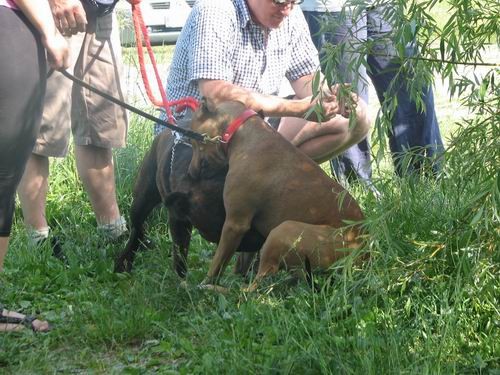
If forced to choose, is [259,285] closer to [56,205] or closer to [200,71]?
[200,71]

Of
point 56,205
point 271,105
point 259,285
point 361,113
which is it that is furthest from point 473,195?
point 56,205

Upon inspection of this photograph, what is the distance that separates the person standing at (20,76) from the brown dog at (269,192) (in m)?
0.96

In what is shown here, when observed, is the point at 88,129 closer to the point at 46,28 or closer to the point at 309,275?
the point at 46,28

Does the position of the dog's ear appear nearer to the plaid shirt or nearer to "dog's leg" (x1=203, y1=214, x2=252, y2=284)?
the plaid shirt

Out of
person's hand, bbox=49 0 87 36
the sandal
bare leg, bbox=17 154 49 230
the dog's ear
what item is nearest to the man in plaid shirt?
the dog's ear

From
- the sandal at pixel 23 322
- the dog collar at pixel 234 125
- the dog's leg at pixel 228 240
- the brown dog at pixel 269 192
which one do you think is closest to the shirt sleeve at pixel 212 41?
the dog collar at pixel 234 125

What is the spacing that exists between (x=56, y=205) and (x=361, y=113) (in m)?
2.06

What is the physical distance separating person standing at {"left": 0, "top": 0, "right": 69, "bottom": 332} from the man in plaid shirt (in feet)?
3.65

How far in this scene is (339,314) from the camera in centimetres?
408

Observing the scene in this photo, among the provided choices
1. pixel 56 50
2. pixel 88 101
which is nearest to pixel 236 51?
pixel 88 101

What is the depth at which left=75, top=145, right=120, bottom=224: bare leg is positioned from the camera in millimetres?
6016

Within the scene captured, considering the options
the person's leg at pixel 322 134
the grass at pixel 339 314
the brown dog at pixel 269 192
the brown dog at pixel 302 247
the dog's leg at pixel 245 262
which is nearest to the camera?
the grass at pixel 339 314

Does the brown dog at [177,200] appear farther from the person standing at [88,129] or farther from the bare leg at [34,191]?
the bare leg at [34,191]

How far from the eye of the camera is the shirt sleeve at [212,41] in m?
5.32
